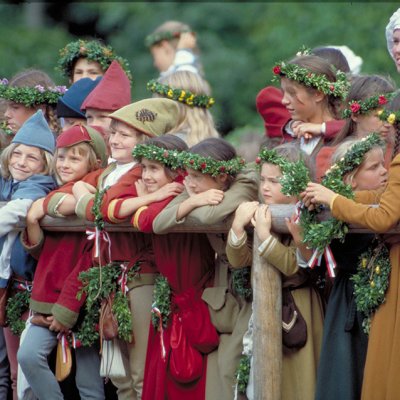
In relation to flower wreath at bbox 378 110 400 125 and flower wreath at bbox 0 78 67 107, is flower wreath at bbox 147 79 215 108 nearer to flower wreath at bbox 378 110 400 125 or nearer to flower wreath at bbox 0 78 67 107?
flower wreath at bbox 0 78 67 107

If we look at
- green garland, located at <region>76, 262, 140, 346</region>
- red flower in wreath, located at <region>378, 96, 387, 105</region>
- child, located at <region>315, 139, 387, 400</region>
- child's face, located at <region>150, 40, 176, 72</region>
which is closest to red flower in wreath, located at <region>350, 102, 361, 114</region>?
red flower in wreath, located at <region>378, 96, 387, 105</region>

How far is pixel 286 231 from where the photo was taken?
7328 millimetres

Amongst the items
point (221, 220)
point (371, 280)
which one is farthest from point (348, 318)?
point (221, 220)

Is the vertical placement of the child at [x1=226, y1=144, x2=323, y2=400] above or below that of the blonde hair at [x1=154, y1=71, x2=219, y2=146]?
below

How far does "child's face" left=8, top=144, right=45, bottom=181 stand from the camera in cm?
880

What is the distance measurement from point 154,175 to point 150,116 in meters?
0.68

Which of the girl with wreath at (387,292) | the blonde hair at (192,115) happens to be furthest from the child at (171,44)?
the girl with wreath at (387,292)

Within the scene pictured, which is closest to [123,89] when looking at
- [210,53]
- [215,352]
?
[215,352]

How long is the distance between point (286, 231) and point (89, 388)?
190 cm

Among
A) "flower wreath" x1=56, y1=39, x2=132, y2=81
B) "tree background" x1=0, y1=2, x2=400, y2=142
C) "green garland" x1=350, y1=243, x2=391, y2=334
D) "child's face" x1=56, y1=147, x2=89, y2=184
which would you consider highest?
"tree background" x1=0, y1=2, x2=400, y2=142

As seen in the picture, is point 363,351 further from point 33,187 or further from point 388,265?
point 33,187

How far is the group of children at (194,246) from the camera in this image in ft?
23.3

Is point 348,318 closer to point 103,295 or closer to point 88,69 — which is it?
point 103,295

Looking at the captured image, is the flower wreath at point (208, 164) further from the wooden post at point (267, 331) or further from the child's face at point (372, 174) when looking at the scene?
the child's face at point (372, 174)
